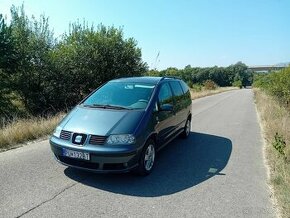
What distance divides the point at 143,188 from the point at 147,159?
718 mm

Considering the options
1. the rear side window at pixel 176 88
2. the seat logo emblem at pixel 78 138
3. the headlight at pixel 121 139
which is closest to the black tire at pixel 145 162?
the headlight at pixel 121 139

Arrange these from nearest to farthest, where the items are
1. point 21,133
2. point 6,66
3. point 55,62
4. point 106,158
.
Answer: point 106,158
point 21,133
point 6,66
point 55,62

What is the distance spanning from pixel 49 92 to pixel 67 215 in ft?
47.8

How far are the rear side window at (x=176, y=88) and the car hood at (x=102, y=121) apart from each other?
2.34 m

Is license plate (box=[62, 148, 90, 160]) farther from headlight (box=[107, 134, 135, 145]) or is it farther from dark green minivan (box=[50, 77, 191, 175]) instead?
headlight (box=[107, 134, 135, 145])

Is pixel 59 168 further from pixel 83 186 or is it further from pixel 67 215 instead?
pixel 67 215

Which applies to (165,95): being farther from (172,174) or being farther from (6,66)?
(6,66)

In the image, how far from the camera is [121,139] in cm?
532

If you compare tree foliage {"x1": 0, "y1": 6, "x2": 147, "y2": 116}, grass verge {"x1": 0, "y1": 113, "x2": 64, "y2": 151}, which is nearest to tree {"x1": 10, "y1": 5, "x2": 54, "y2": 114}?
tree foliage {"x1": 0, "y1": 6, "x2": 147, "y2": 116}

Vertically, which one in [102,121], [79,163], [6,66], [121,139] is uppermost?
[6,66]

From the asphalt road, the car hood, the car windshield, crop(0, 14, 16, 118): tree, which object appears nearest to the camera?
the asphalt road

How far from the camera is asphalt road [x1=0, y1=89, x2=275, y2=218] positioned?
4.44 meters

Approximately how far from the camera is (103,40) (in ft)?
63.1

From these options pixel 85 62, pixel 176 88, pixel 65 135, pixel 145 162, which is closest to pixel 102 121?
pixel 65 135
